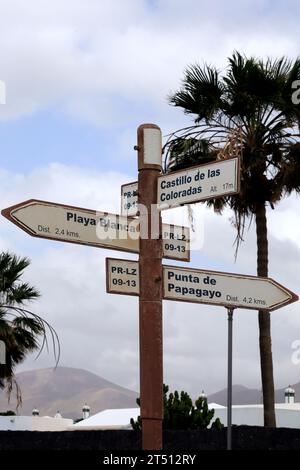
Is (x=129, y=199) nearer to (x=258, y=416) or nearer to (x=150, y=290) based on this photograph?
(x=150, y=290)

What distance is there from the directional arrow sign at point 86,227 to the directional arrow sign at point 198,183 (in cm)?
42

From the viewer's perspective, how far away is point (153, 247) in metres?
9.95

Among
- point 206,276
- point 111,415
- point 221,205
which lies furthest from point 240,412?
point 206,276

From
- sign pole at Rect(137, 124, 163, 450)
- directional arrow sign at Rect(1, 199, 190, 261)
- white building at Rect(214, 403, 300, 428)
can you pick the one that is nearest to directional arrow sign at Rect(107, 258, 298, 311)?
sign pole at Rect(137, 124, 163, 450)

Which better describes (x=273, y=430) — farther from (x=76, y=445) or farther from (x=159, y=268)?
(x=159, y=268)

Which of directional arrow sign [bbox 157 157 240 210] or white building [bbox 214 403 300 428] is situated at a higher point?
white building [bbox 214 403 300 428]

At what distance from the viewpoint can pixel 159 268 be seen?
32.4 ft

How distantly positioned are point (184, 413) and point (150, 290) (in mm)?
18490

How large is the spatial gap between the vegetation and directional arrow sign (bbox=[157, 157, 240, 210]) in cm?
1807

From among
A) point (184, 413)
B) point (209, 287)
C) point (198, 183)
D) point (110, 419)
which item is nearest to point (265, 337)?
point (184, 413)

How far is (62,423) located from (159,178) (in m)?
46.5

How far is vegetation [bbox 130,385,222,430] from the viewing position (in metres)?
27.5

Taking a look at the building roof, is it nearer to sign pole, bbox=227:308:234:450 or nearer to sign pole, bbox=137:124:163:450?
sign pole, bbox=227:308:234:450

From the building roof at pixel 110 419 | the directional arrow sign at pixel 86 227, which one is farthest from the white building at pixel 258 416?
the directional arrow sign at pixel 86 227
